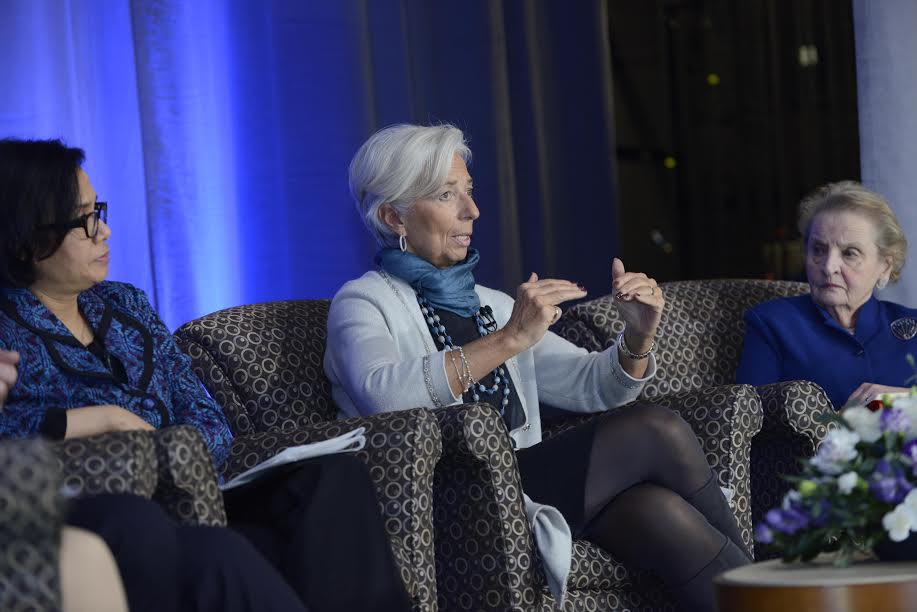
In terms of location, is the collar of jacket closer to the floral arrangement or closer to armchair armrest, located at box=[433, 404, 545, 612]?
armchair armrest, located at box=[433, 404, 545, 612]

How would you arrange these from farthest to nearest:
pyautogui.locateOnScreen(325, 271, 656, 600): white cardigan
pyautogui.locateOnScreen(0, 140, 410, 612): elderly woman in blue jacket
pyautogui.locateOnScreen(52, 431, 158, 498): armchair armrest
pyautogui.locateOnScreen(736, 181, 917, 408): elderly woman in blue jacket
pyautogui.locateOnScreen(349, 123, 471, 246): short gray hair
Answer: pyautogui.locateOnScreen(736, 181, 917, 408): elderly woman in blue jacket, pyautogui.locateOnScreen(349, 123, 471, 246): short gray hair, pyautogui.locateOnScreen(325, 271, 656, 600): white cardigan, pyautogui.locateOnScreen(0, 140, 410, 612): elderly woman in blue jacket, pyautogui.locateOnScreen(52, 431, 158, 498): armchair armrest

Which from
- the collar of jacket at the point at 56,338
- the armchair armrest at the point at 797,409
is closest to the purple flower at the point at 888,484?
the armchair armrest at the point at 797,409

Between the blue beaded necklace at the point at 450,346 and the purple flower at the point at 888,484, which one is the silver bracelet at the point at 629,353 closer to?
the blue beaded necklace at the point at 450,346

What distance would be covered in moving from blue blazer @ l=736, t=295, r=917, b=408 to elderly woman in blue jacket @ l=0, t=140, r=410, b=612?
4.15 feet

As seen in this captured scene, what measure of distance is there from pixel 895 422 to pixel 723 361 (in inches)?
59.0

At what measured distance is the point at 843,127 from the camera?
6.96 meters

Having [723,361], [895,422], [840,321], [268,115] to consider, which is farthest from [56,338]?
[840,321]

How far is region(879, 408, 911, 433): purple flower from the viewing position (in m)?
1.67

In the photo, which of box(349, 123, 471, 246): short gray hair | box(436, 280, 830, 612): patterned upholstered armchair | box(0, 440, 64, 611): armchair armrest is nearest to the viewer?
box(0, 440, 64, 611): armchair armrest

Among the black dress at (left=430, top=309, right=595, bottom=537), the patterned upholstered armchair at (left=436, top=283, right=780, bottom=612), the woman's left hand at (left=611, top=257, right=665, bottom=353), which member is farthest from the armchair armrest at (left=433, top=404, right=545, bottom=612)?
the woman's left hand at (left=611, top=257, right=665, bottom=353)

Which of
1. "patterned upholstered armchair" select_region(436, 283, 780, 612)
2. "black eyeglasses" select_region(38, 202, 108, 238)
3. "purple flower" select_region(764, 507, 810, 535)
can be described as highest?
"black eyeglasses" select_region(38, 202, 108, 238)

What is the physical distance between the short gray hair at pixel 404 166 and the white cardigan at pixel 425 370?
6.2 inches

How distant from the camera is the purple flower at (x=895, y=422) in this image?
1675 mm

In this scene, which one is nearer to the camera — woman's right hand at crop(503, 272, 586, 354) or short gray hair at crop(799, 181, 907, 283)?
woman's right hand at crop(503, 272, 586, 354)
